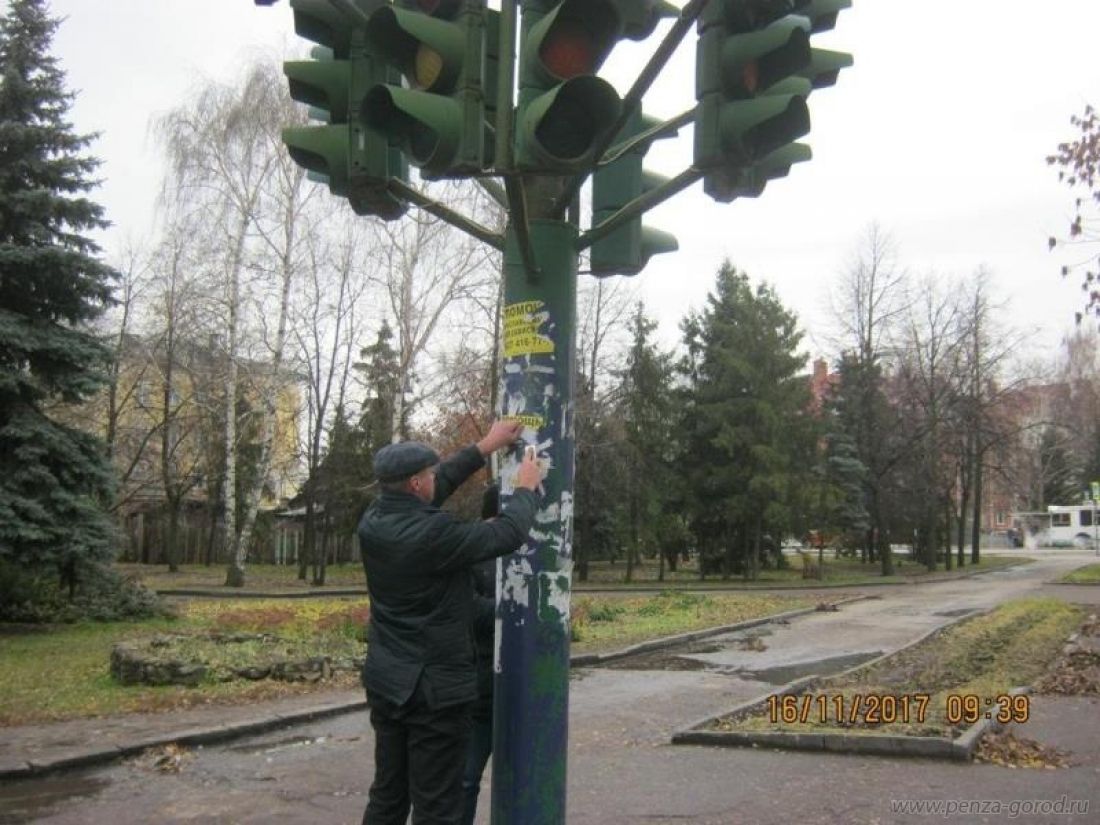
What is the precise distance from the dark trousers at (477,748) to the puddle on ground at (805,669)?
8141 millimetres

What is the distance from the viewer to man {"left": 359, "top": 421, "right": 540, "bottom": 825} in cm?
392

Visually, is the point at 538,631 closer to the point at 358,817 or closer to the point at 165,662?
the point at 358,817

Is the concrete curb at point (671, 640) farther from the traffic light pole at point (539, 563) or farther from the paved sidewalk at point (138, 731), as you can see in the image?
the traffic light pole at point (539, 563)

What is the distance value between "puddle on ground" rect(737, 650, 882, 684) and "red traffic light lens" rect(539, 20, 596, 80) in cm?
996

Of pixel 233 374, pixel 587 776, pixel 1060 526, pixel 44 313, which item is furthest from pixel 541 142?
pixel 1060 526

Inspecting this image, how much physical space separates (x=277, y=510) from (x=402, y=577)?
50816 millimetres

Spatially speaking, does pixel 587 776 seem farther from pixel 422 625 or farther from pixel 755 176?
pixel 755 176

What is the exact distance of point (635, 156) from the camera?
444 centimetres

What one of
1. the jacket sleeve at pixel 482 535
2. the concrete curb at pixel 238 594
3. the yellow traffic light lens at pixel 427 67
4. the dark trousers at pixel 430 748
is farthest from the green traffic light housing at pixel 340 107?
the concrete curb at pixel 238 594

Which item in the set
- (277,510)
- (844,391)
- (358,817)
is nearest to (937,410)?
(844,391)

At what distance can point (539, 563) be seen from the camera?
155 inches

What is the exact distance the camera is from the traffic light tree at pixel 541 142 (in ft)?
11.4
